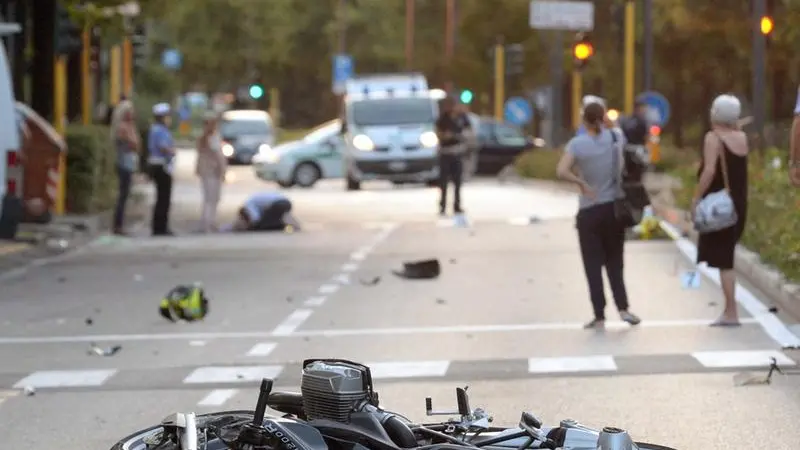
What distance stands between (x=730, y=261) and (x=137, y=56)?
91.5ft

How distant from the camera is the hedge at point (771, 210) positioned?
51.4 ft

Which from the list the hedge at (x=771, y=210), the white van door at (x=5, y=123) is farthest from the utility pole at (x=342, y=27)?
the white van door at (x=5, y=123)

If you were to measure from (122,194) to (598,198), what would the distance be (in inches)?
465

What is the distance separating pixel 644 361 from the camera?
1186 centimetres

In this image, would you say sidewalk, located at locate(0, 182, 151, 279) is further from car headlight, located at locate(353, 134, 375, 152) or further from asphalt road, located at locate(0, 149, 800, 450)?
car headlight, located at locate(353, 134, 375, 152)

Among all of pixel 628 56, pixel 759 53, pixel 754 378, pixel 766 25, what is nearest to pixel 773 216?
pixel 759 53

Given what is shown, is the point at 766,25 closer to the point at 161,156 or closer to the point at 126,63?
the point at 161,156

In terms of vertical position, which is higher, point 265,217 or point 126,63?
point 126,63

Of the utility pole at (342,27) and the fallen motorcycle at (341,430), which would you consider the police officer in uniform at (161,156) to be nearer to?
the fallen motorcycle at (341,430)

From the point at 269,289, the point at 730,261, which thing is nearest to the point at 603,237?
the point at 730,261

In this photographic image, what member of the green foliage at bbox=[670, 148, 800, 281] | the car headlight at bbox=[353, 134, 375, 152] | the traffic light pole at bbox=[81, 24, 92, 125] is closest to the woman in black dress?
the green foliage at bbox=[670, 148, 800, 281]

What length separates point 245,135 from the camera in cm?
6262

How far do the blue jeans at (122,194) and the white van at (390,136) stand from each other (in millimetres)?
15267

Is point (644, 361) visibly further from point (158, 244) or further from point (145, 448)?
point (158, 244)
